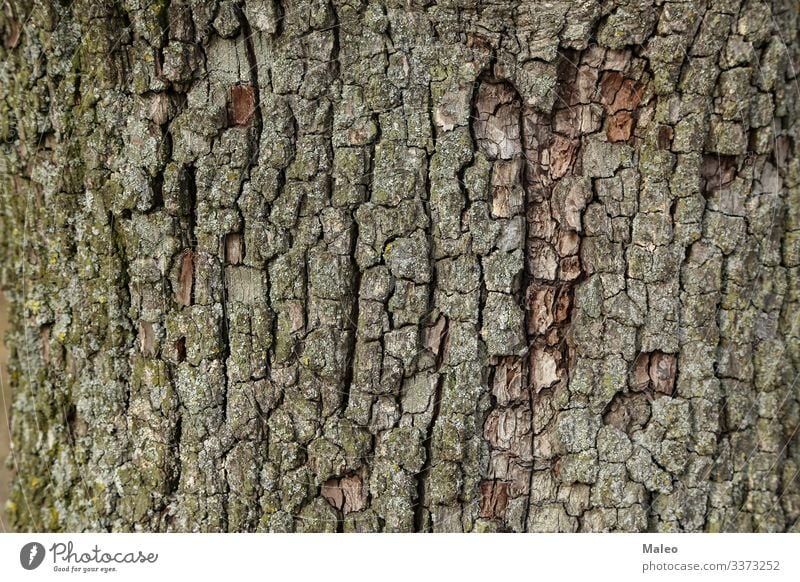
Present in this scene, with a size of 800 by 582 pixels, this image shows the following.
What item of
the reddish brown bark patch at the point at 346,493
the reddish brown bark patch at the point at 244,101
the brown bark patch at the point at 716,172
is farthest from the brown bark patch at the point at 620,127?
the reddish brown bark patch at the point at 346,493

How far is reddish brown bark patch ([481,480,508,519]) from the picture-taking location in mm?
1292

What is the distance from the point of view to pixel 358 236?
1.22 metres

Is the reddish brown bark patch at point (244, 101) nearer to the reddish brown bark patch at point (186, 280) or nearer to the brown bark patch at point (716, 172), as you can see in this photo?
the reddish brown bark patch at point (186, 280)

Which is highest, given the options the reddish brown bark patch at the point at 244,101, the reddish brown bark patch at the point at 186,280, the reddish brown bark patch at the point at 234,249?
the reddish brown bark patch at the point at 244,101

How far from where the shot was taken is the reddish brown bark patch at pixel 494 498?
4.24 feet

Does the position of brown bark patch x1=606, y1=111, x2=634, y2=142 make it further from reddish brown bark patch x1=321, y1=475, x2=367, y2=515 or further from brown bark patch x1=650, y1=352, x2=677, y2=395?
reddish brown bark patch x1=321, y1=475, x2=367, y2=515

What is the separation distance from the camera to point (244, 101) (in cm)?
124

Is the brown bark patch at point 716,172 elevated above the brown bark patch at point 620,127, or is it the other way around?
the brown bark patch at point 620,127

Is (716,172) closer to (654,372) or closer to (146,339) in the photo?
(654,372)

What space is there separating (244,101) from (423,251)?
46cm

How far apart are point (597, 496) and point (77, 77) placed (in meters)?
1.38

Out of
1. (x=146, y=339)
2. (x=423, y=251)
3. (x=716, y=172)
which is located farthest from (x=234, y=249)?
(x=716, y=172)
